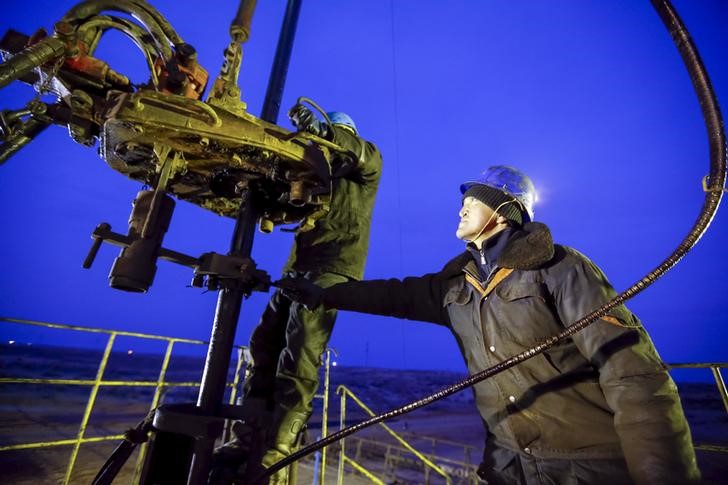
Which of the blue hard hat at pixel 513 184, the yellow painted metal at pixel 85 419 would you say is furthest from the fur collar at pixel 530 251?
the yellow painted metal at pixel 85 419

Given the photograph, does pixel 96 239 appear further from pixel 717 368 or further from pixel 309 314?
pixel 717 368

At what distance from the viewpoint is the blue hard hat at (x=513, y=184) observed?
2.44 metres

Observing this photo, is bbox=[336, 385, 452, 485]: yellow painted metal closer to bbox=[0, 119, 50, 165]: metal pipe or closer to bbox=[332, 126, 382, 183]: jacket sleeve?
bbox=[332, 126, 382, 183]: jacket sleeve

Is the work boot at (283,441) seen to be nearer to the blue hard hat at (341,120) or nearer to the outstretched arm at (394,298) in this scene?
the outstretched arm at (394,298)

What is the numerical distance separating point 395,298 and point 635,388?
1448mm

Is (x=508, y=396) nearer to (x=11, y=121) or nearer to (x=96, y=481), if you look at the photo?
(x=96, y=481)

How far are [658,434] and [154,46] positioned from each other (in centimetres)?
334

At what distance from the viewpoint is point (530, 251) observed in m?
1.78

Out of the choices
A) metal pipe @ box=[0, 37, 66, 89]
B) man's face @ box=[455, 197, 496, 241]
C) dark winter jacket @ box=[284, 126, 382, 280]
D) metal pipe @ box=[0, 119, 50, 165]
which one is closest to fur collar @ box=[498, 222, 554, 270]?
man's face @ box=[455, 197, 496, 241]

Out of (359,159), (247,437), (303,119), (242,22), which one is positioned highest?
(242,22)

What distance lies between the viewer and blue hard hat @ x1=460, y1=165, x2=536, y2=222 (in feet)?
8.02

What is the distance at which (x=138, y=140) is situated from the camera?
→ 182 cm

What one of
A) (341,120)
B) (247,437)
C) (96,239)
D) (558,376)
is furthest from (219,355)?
(341,120)

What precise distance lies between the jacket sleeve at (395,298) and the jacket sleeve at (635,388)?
951 millimetres
